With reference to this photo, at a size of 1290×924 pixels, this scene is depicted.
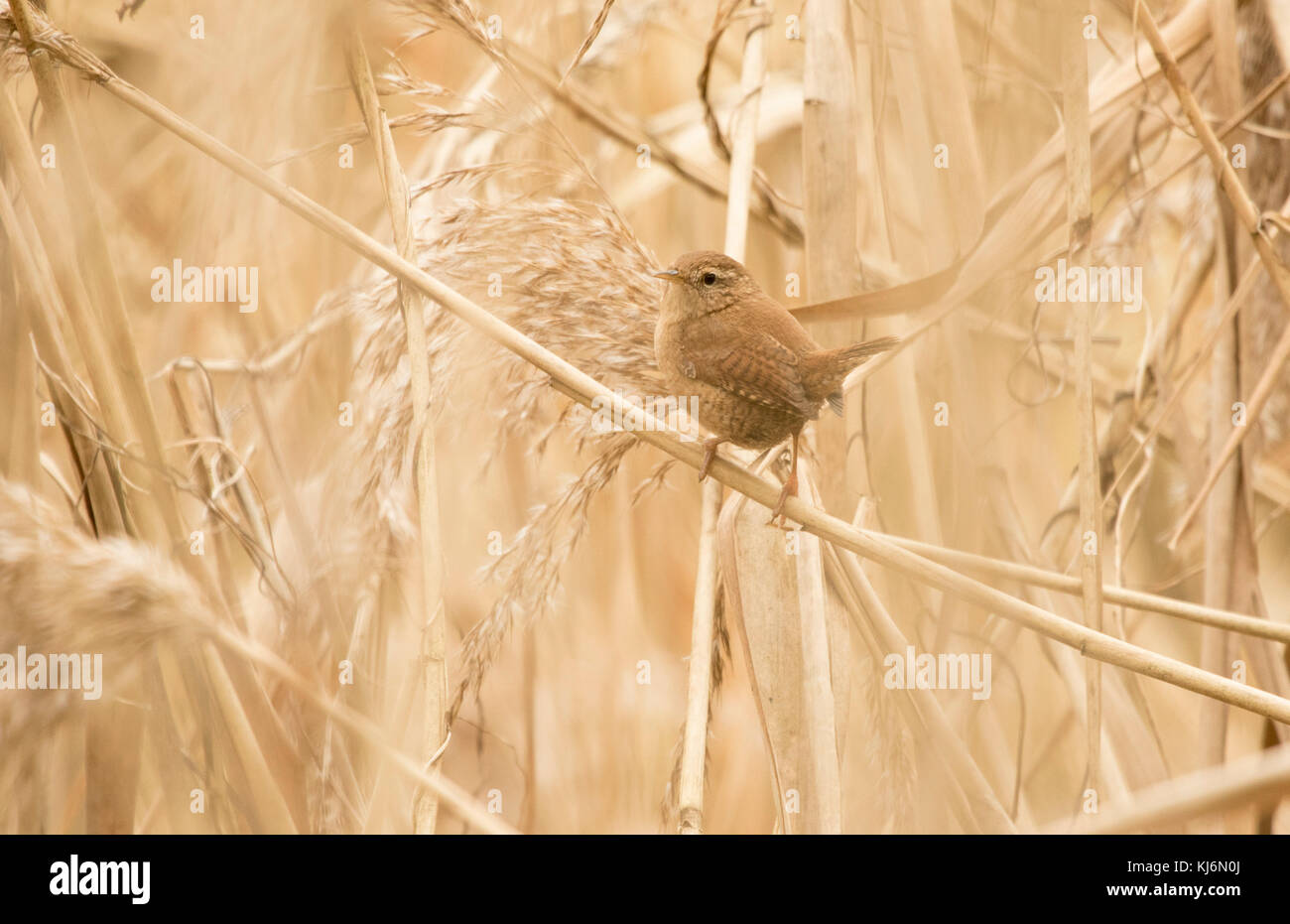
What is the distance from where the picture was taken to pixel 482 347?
5.55 feet

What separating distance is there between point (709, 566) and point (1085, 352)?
0.61 meters

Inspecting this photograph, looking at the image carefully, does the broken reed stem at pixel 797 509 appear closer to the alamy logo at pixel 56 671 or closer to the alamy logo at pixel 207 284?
the alamy logo at pixel 207 284

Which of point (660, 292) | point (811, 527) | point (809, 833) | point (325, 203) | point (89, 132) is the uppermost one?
point (89, 132)

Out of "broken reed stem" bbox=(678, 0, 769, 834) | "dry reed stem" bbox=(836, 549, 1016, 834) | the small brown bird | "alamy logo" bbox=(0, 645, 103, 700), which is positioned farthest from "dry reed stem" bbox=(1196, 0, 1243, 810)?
"alamy logo" bbox=(0, 645, 103, 700)

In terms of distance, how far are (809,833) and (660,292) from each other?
936 mm

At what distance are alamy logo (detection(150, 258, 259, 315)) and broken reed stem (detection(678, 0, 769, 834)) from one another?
33.8 inches

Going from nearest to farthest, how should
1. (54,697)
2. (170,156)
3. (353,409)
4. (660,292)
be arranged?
1. (54,697)
2. (353,409)
3. (660,292)
4. (170,156)

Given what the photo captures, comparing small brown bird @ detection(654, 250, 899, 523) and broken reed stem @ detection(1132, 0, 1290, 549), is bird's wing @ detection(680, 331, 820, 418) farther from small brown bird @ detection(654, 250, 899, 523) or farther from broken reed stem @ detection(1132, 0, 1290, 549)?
broken reed stem @ detection(1132, 0, 1290, 549)

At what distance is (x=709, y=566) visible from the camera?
60.0 inches

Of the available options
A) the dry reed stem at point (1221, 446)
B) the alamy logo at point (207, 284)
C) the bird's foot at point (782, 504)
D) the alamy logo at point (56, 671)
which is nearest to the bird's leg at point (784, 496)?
the bird's foot at point (782, 504)

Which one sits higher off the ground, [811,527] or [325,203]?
[325,203]

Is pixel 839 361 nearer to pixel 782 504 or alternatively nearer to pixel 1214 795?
pixel 782 504
